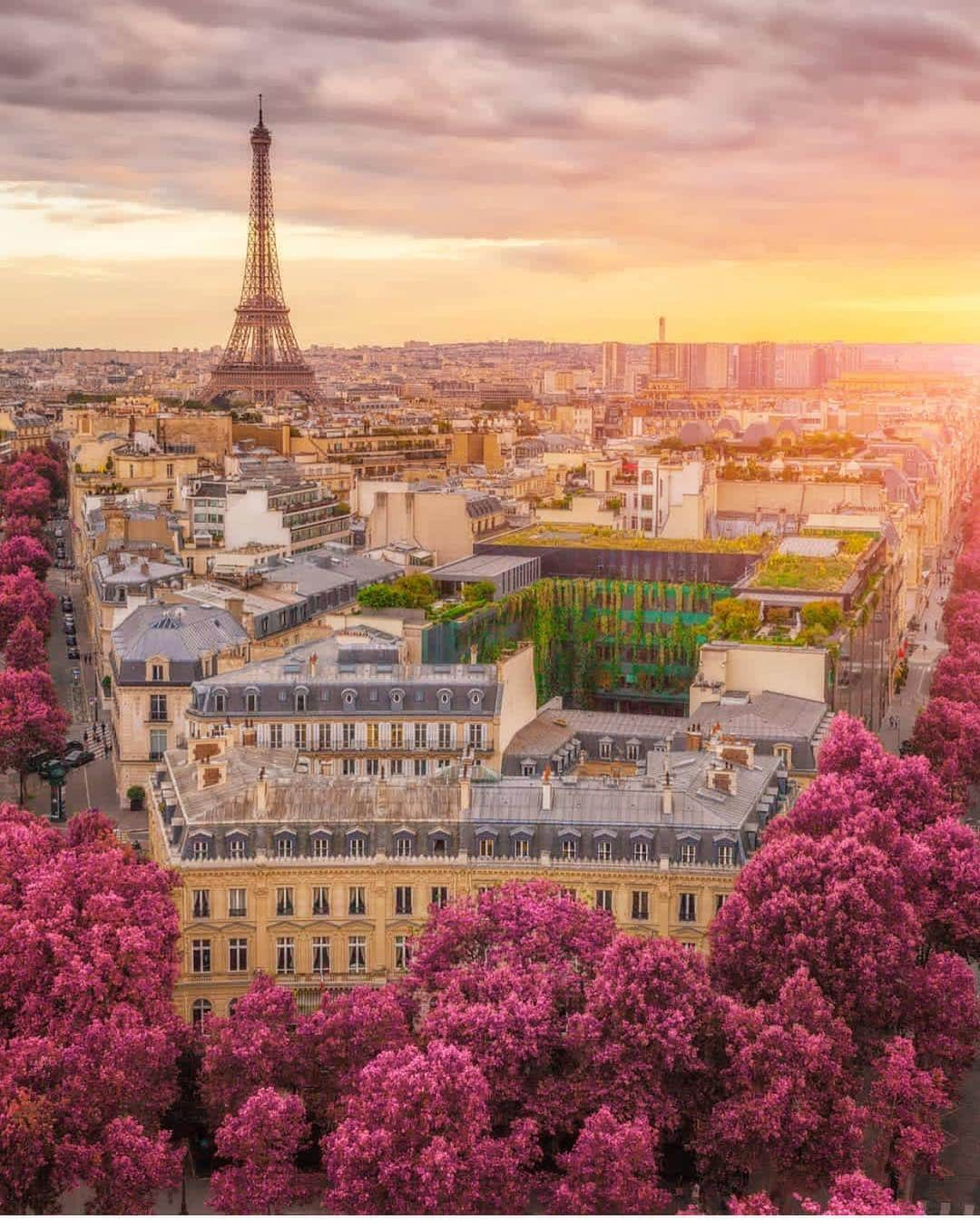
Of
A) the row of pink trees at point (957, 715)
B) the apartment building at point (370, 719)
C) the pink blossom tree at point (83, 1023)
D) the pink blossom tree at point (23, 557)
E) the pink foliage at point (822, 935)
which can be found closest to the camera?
the pink blossom tree at point (83, 1023)

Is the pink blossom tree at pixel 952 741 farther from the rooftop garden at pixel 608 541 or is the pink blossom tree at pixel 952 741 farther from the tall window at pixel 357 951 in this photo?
the tall window at pixel 357 951

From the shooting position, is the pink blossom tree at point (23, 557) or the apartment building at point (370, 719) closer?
the apartment building at point (370, 719)

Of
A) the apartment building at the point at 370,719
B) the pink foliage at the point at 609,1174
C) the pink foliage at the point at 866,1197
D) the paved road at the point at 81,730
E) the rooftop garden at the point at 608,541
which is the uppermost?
the rooftop garden at the point at 608,541

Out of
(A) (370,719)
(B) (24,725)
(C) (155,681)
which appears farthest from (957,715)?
(B) (24,725)

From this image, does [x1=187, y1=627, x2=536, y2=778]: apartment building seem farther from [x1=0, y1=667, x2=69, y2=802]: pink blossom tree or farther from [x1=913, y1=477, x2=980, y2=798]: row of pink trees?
[x1=913, y1=477, x2=980, y2=798]: row of pink trees

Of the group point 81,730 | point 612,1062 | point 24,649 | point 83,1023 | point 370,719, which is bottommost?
point 81,730

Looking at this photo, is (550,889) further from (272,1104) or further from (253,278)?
(253,278)

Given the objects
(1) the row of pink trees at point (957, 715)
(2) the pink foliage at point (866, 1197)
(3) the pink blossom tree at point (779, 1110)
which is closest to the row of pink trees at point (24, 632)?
(1) the row of pink trees at point (957, 715)

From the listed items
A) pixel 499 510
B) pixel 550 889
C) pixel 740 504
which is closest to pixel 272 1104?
pixel 550 889

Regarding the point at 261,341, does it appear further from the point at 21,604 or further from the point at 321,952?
the point at 321,952
